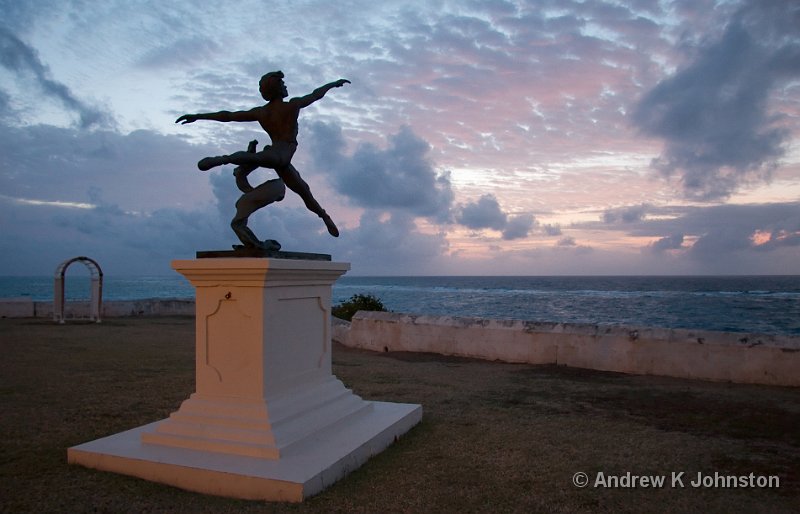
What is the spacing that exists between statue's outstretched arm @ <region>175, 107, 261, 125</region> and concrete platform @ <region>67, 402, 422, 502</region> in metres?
2.61

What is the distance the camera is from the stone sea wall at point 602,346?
24.2 ft

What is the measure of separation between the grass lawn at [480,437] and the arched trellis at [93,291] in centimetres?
686

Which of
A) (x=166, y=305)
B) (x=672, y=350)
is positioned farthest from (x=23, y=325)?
(x=672, y=350)

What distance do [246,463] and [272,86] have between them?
3.12 m

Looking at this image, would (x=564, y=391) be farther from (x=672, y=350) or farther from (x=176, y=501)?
(x=176, y=501)

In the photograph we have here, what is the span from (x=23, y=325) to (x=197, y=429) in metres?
13.5

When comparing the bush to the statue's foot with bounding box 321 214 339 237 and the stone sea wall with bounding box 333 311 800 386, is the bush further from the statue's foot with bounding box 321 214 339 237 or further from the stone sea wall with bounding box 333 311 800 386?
the statue's foot with bounding box 321 214 339 237

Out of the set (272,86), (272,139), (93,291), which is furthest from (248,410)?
(93,291)

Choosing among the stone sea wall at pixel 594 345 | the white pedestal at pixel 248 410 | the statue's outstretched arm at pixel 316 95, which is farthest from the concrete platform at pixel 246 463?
the stone sea wall at pixel 594 345

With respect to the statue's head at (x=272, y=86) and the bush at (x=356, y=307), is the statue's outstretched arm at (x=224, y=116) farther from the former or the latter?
the bush at (x=356, y=307)

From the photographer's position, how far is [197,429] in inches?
174

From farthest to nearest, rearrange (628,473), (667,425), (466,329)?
1. (466,329)
2. (667,425)
3. (628,473)

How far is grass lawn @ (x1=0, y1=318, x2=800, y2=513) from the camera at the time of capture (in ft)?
12.0

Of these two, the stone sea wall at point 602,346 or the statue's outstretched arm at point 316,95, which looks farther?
the stone sea wall at point 602,346
